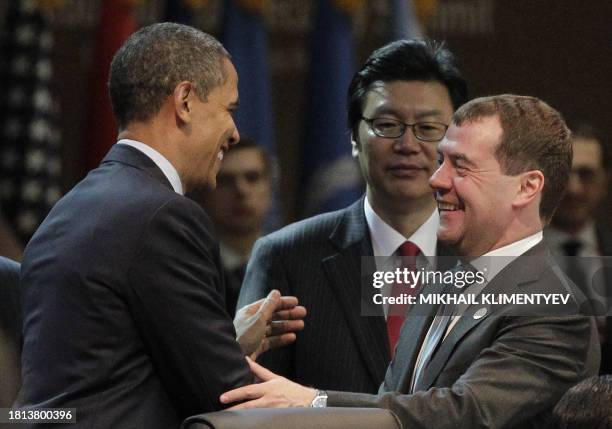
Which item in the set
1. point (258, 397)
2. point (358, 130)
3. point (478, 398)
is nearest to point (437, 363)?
point (478, 398)

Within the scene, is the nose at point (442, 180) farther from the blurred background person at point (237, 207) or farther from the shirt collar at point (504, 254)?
the blurred background person at point (237, 207)

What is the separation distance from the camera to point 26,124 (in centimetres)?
611

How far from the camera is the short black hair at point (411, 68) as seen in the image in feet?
11.9

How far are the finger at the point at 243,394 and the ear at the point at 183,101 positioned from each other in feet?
2.15

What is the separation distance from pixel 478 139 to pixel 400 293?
79 centimetres

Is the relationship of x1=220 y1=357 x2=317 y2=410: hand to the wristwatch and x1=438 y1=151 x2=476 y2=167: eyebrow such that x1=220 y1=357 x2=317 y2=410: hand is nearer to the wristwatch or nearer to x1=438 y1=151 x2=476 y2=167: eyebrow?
the wristwatch

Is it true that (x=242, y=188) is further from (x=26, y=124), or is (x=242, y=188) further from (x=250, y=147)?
(x=26, y=124)

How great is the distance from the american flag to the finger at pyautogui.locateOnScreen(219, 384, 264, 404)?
3720 millimetres

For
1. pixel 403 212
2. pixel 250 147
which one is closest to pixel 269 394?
pixel 403 212

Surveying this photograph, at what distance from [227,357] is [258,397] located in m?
0.12

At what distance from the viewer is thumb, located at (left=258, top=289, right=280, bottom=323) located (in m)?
3.02

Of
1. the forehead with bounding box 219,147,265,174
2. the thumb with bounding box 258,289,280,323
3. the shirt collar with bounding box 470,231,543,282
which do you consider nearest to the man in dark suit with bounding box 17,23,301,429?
the thumb with bounding box 258,289,280,323

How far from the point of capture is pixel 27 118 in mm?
6113

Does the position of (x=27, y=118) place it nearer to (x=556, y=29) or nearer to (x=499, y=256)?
(x=556, y=29)
